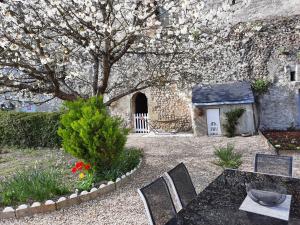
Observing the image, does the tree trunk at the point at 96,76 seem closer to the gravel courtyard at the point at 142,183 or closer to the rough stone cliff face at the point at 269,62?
the gravel courtyard at the point at 142,183

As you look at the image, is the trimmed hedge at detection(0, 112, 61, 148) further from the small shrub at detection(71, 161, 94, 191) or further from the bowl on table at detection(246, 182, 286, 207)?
the bowl on table at detection(246, 182, 286, 207)

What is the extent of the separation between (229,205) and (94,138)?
10.4ft

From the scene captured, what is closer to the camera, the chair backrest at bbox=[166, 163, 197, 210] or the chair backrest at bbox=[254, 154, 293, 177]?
the chair backrest at bbox=[166, 163, 197, 210]

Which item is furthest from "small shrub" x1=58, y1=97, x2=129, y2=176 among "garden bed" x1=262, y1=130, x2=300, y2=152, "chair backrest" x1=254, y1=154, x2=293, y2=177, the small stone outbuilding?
→ the small stone outbuilding

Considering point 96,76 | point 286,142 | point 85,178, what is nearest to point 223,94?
point 286,142

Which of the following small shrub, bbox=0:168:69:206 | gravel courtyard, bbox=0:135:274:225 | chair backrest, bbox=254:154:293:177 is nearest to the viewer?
chair backrest, bbox=254:154:293:177

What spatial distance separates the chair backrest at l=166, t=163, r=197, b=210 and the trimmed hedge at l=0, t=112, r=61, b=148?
7160 mm

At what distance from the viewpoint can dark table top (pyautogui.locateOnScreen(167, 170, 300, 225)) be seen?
2.23 meters

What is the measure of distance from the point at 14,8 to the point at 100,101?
10.0 ft

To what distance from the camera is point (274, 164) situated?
12.3ft

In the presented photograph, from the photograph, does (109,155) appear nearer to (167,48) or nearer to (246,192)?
(246,192)

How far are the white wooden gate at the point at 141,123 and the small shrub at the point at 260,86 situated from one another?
587 centimetres


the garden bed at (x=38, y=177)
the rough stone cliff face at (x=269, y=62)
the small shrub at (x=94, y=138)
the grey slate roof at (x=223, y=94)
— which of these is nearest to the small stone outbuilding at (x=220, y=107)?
the grey slate roof at (x=223, y=94)

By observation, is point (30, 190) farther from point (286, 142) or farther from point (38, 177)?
point (286, 142)
